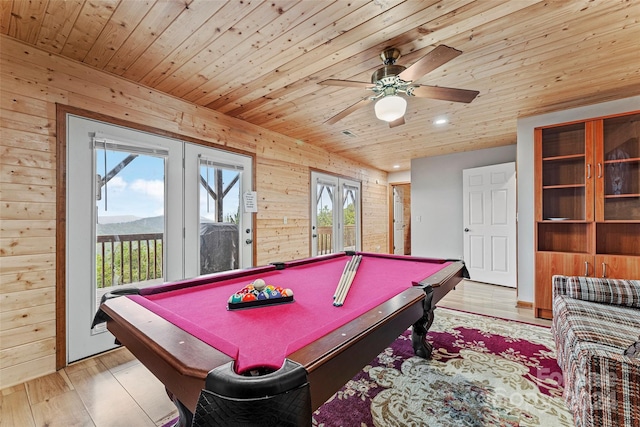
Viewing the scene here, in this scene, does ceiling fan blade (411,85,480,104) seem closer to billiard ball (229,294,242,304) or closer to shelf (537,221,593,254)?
billiard ball (229,294,242,304)

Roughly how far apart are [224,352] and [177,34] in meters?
2.07

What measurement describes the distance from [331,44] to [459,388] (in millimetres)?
2493

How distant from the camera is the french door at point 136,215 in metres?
2.19

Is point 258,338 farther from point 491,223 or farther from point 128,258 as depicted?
point 491,223

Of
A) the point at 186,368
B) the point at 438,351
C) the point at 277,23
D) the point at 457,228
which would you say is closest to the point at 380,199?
the point at 457,228

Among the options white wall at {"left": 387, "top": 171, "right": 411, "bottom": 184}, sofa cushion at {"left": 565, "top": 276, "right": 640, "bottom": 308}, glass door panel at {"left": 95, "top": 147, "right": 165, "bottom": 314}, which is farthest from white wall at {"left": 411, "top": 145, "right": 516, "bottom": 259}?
glass door panel at {"left": 95, "top": 147, "right": 165, "bottom": 314}

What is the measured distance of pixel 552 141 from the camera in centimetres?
320

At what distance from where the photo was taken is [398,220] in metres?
7.44

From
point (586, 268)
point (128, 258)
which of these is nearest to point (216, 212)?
point (128, 258)

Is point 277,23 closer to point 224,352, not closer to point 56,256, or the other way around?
point 224,352

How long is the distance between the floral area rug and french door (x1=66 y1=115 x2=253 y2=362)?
6.60 ft

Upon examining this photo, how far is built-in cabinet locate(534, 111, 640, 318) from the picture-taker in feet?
9.14

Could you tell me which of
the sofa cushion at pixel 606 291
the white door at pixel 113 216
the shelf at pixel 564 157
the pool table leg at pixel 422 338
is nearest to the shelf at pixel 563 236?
the shelf at pixel 564 157

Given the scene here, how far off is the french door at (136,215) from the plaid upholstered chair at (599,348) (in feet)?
10.1
